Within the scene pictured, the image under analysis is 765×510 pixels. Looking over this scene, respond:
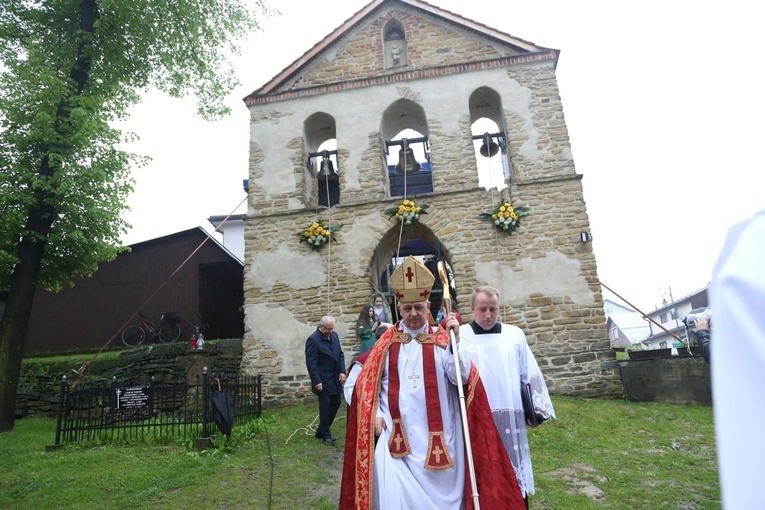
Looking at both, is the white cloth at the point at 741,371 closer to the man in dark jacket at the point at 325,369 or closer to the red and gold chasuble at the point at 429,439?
the red and gold chasuble at the point at 429,439

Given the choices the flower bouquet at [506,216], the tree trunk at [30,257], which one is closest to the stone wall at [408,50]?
the flower bouquet at [506,216]

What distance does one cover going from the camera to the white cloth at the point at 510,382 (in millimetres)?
3988

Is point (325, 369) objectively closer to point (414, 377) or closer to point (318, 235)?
point (414, 377)

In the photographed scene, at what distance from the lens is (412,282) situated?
150 inches

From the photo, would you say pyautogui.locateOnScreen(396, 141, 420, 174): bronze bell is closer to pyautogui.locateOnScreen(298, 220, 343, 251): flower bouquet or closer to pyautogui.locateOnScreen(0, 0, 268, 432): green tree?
pyautogui.locateOnScreen(298, 220, 343, 251): flower bouquet

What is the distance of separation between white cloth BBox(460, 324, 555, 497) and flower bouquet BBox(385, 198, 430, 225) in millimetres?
7553

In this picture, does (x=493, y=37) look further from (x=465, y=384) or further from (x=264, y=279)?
(x=465, y=384)

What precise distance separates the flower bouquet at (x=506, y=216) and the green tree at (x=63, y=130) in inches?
324

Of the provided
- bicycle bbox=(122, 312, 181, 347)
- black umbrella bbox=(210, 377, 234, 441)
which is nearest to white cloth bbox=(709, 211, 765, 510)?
black umbrella bbox=(210, 377, 234, 441)

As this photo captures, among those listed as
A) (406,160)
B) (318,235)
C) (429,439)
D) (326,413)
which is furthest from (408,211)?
(429,439)

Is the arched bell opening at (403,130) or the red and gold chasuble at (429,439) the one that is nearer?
the red and gold chasuble at (429,439)

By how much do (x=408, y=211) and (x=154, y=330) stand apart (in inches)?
383

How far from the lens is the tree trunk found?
9312 mm

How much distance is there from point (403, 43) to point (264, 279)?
7548 mm
